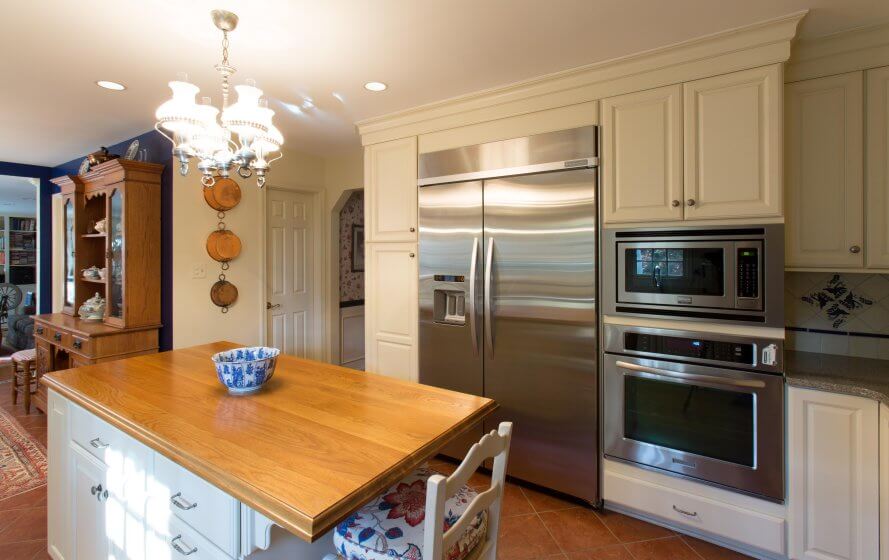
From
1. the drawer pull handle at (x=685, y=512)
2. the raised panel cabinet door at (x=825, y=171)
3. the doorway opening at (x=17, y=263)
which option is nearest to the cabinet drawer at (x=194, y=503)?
the drawer pull handle at (x=685, y=512)

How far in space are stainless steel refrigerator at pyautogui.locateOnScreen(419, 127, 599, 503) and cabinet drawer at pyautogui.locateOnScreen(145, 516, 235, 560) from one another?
5.66 ft

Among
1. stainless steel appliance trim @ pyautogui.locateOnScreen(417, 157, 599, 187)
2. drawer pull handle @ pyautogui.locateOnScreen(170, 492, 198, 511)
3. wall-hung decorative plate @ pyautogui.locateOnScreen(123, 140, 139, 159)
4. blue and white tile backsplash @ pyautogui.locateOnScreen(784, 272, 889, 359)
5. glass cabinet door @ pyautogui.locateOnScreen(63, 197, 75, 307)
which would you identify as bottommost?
drawer pull handle @ pyautogui.locateOnScreen(170, 492, 198, 511)

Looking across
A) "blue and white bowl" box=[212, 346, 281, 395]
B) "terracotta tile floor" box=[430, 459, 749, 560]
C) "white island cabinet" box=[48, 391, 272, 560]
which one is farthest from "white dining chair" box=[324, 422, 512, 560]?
"terracotta tile floor" box=[430, 459, 749, 560]

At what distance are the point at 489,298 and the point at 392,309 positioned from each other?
2.68ft

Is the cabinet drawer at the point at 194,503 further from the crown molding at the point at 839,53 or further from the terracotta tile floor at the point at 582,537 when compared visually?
the crown molding at the point at 839,53

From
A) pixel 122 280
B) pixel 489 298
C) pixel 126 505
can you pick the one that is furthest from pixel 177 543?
pixel 122 280

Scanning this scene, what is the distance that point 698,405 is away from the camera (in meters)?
2.02

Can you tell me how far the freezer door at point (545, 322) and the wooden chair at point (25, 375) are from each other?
13.2 ft

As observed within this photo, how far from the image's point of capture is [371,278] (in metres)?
3.18

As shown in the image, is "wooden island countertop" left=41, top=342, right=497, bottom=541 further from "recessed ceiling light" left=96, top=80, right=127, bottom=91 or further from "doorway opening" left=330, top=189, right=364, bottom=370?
"doorway opening" left=330, top=189, right=364, bottom=370

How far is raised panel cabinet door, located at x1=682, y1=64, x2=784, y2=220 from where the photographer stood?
1848 mm

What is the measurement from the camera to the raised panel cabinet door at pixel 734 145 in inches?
72.7

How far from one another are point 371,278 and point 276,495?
2.31 metres

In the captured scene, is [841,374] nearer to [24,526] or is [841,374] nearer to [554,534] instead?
[554,534]
